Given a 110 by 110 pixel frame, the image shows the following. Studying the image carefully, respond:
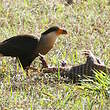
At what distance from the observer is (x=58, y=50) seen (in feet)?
24.1

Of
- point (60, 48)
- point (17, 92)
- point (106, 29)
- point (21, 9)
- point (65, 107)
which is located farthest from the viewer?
point (21, 9)

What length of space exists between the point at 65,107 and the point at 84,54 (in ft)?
4.85

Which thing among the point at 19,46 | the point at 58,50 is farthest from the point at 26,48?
the point at 58,50

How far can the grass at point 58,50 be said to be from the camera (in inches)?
219

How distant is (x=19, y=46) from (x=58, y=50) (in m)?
0.78

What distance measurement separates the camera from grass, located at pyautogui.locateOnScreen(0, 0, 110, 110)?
557cm

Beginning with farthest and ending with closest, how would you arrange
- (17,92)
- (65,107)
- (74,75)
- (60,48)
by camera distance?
(60,48)
(74,75)
(17,92)
(65,107)

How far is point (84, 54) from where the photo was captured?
267 inches

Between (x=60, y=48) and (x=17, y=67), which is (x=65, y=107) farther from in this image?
(x=60, y=48)

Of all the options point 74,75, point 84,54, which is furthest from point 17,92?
point 84,54

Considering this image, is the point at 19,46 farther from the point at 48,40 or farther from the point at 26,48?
the point at 48,40

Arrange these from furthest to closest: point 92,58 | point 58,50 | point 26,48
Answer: point 58,50 → point 26,48 → point 92,58

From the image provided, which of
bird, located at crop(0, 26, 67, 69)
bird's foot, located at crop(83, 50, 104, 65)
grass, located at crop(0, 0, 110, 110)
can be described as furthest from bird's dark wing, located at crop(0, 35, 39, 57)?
bird's foot, located at crop(83, 50, 104, 65)

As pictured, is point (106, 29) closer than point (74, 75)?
No
